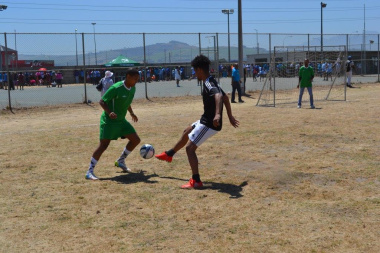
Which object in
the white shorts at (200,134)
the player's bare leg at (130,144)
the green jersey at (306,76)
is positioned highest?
Result: the green jersey at (306,76)

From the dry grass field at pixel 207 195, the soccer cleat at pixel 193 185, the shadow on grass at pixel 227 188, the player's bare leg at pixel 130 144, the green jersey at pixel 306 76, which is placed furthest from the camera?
the green jersey at pixel 306 76

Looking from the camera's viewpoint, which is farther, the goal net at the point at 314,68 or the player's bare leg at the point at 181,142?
the goal net at the point at 314,68

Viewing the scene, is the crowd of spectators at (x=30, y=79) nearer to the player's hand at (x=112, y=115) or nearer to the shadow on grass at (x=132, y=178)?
the shadow on grass at (x=132, y=178)

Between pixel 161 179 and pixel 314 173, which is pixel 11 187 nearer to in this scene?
pixel 161 179

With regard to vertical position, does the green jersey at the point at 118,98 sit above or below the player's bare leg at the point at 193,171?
above

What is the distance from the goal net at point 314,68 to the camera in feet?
71.2

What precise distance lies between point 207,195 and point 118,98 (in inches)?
87.6

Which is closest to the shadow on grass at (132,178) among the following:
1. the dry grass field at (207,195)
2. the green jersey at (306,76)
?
the dry grass field at (207,195)

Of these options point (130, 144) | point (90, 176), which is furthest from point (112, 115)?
point (90, 176)

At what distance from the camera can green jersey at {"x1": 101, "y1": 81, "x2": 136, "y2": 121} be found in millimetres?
7737

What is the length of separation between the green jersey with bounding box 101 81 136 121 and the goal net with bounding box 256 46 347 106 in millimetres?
13402

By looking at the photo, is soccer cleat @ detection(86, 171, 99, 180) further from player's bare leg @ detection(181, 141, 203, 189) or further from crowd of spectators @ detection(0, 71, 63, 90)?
crowd of spectators @ detection(0, 71, 63, 90)

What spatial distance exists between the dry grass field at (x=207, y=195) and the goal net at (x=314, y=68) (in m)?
9.56

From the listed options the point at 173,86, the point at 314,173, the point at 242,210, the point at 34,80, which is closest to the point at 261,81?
the point at 173,86
